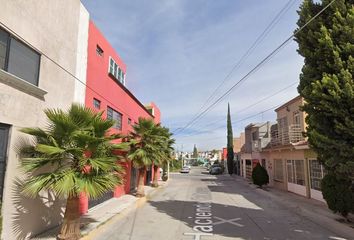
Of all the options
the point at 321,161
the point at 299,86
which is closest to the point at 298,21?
the point at 299,86

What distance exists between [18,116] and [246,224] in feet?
28.6

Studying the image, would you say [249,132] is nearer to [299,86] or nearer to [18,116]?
[299,86]

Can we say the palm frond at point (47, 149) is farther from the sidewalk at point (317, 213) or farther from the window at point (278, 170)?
the window at point (278, 170)

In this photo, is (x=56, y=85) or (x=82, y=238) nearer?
(x=82, y=238)

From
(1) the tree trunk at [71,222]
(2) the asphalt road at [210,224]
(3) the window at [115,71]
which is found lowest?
(2) the asphalt road at [210,224]

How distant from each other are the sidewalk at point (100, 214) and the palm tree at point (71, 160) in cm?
106

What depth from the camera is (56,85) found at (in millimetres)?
10148

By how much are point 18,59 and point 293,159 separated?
62.6 ft

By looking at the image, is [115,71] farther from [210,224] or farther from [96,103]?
[210,224]

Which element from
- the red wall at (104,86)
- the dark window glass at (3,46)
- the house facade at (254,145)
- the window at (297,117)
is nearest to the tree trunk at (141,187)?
the red wall at (104,86)

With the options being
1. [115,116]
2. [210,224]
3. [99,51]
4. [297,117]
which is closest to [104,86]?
[99,51]

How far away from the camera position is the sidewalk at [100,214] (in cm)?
933

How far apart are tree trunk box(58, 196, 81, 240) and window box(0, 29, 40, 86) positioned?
378 centimetres

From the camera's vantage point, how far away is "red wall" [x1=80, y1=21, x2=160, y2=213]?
43.8 feet
